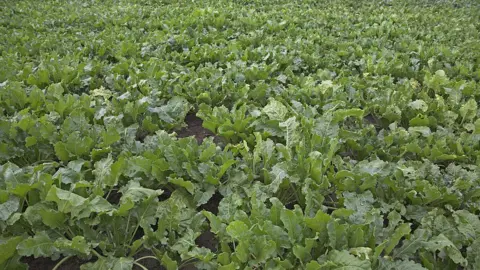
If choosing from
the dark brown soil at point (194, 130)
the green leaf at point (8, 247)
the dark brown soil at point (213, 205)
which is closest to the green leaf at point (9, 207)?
the green leaf at point (8, 247)

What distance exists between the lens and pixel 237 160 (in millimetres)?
3053

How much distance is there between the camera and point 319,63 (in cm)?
546

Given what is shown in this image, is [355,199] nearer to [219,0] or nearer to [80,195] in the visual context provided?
[80,195]

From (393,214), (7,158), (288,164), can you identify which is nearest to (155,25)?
(7,158)

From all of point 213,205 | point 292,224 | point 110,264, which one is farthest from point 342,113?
point 110,264

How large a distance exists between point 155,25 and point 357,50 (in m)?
3.90

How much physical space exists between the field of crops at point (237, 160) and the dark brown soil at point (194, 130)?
0.02 metres

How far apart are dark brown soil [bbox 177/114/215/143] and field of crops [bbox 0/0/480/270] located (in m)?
0.02

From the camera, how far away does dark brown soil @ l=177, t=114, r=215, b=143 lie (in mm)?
3998

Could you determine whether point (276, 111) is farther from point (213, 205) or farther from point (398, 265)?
point (398, 265)

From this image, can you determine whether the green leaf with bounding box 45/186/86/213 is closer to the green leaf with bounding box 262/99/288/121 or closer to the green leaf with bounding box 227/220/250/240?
the green leaf with bounding box 227/220/250/240

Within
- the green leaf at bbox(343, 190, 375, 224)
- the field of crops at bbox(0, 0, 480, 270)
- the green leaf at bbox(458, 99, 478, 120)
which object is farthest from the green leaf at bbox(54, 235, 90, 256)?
the green leaf at bbox(458, 99, 478, 120)

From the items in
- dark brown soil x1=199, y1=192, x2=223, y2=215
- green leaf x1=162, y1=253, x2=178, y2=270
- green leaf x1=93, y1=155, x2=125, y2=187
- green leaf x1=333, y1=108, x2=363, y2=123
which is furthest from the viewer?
green leaf x1=333, y1=108, x2=363, y2=123

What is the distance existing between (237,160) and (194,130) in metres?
1.18
